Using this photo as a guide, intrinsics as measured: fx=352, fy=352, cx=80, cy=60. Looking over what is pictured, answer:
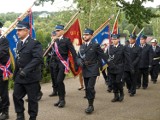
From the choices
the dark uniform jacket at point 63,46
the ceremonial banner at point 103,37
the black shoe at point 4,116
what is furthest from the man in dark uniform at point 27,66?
the ceremonial banner at point 103,37

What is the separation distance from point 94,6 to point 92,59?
10.5m

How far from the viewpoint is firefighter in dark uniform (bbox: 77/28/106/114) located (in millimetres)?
8203

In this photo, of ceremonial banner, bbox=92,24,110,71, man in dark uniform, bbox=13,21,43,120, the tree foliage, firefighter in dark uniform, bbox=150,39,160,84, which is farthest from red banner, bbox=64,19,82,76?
the tree foliage

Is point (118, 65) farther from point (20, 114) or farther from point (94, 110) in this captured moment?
point (20, 114)

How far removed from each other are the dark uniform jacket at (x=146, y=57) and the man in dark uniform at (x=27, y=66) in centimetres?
666

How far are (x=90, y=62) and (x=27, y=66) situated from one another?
2489mm

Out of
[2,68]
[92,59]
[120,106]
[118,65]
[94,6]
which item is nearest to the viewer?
[2,68]

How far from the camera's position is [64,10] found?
778 inches

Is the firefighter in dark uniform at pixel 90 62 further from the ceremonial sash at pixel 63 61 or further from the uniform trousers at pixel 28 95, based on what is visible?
the uniform trousers at pixel 28 95

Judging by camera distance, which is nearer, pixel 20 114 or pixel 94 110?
pixel 20 114

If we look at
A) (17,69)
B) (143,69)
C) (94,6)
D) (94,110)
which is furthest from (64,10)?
(17,69)

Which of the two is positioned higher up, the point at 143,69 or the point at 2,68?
the point at 2,68

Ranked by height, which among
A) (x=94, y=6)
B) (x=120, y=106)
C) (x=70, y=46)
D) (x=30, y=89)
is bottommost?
(x=120, y=106)

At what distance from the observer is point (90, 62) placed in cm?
837
